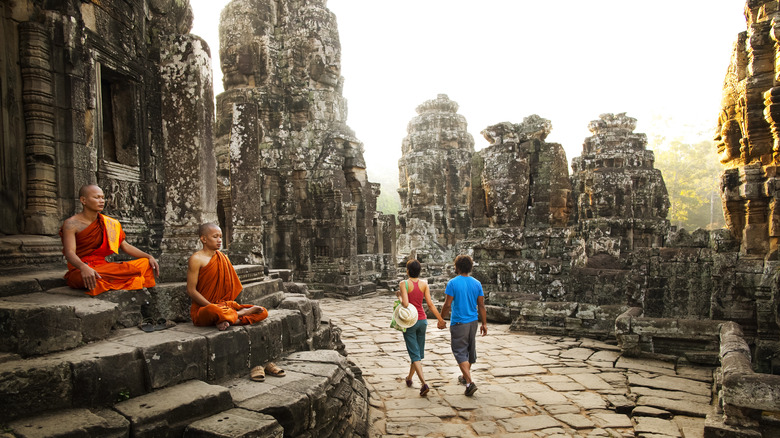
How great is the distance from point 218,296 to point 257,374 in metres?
0.80

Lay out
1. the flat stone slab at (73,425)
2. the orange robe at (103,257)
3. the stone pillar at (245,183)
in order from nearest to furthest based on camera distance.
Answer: the flat stone slab at (73,425)
the orange robe at (103,257)
the stone pillar at (245,183)

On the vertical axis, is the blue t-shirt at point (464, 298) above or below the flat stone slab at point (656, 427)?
above

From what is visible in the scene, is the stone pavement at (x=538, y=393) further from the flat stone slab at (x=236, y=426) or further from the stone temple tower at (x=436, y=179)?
the stone temple tower at (x=436, y=179)

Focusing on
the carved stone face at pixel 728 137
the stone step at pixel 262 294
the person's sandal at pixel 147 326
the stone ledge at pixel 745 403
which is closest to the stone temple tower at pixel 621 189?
the carved stone face at pixel 728 137

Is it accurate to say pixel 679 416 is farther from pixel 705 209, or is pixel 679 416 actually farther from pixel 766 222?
pixel 705 209

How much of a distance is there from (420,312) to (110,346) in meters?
2.95

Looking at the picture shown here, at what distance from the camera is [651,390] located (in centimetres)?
491

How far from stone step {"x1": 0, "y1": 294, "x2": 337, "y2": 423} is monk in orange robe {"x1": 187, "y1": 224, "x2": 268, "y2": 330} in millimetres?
88

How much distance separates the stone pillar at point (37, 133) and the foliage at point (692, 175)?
36702 millimetres

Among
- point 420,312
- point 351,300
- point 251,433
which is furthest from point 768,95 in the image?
point 351,300

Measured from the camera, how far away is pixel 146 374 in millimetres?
3051

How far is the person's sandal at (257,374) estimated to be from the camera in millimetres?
3691

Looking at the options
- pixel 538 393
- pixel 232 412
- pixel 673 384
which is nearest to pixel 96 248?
pixel 232 412

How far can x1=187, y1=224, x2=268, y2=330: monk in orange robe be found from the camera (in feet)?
12.7
